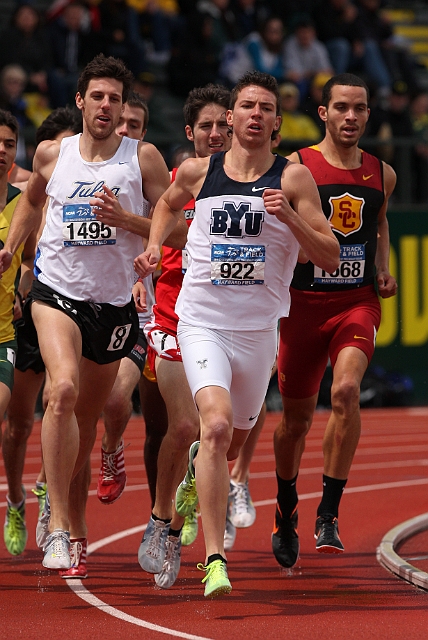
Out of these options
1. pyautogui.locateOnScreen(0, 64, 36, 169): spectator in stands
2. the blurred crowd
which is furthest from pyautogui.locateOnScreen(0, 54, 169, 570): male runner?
pyautogui.locateOnScreen(0, 64, 36, 169): spectator in stands

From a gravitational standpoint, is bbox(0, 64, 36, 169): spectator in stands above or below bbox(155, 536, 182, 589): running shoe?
above

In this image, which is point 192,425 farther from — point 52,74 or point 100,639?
point 52,74

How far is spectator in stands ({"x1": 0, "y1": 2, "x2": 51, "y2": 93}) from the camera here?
16609 mm

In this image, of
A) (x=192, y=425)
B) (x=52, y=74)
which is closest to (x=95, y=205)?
(x=192, y=425)

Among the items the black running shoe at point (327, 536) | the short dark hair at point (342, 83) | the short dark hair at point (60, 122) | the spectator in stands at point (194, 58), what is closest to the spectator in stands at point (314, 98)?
the spectator in stands at point (194, 58)

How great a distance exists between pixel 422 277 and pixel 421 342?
1031mm

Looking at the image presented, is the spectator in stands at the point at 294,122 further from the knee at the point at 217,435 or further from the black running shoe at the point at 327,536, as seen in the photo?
the knee at the point at 217,435

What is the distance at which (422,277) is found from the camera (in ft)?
57.4

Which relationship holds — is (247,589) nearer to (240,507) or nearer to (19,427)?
(240,507)

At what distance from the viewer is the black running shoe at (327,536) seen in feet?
22.6

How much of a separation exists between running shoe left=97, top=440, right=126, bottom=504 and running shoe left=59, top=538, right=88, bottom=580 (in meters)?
0.78

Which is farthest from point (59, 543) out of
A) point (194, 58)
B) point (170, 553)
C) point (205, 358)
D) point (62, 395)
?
point (194, 58)

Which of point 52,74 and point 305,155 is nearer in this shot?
point 305,155

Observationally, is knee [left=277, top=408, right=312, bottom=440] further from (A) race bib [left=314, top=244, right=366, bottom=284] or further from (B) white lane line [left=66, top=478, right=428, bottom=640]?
(B) white lane line [left=66, top=478, right=428, bottom=640]
